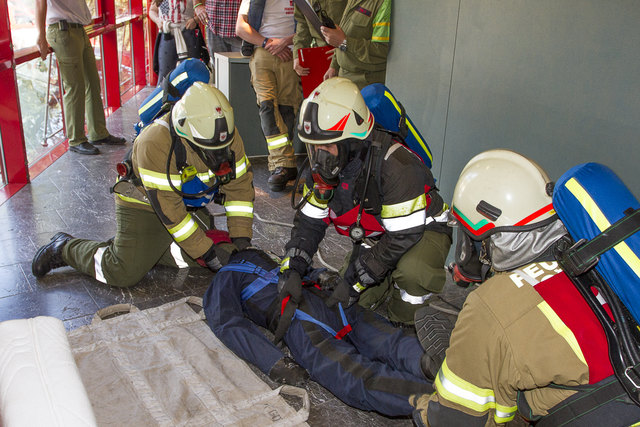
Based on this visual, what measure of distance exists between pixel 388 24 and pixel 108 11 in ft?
18.7

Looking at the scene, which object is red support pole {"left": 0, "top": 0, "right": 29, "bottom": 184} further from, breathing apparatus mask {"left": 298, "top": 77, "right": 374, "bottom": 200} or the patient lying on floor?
breathing apparatus mask {"left": 298, "top": 77, "right": 374, "bottom": 200}

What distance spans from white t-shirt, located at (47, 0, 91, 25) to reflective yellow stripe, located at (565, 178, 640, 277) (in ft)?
19.0

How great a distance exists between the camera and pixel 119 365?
2766mm

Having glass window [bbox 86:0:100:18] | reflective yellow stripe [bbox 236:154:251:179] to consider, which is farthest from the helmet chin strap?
glass window [bbox 86:0:100:18]

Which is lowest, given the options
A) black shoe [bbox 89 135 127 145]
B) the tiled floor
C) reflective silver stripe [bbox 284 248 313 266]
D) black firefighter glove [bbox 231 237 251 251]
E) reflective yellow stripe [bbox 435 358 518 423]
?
black shoe [bbox 89 135 127 145]

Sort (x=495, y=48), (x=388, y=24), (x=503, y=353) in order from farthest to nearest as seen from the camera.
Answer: (x=388, y=24), (x=495, y=48), (x=503, y=353)

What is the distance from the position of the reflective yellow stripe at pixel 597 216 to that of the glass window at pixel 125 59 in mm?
9404

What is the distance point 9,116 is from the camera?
5043mm

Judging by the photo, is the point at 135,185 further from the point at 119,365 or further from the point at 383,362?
the point at 383,362

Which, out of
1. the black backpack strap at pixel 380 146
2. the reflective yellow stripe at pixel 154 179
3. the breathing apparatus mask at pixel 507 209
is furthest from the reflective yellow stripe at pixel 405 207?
the reflective yellow stripe at pixel 154 179

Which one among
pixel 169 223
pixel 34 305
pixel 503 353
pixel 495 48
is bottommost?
pixel 34 305

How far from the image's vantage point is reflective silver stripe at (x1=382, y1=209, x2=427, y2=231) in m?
3.02

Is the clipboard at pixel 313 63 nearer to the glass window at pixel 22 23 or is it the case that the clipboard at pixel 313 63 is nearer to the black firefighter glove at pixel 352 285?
the glass window at pixel 22 23

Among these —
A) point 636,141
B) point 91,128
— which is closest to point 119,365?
point 636,141
